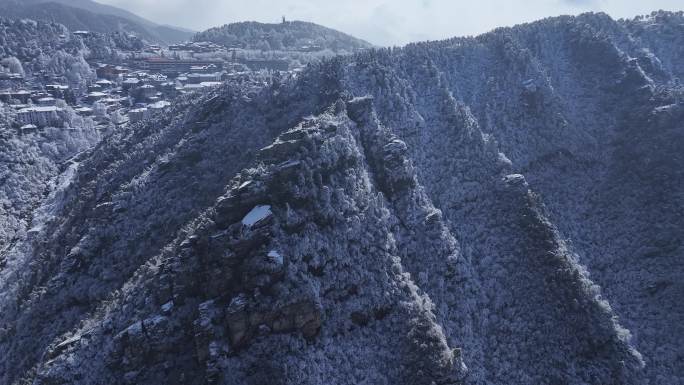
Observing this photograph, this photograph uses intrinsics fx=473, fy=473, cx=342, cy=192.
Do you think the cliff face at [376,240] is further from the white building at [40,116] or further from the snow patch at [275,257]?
the white building at [40,116]

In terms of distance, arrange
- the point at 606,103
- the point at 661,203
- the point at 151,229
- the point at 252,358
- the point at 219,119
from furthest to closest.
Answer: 1. the point at 606,103
2. the point at 219,119
3. the point at 661,203
4. the point at 151,229
5. the point at 252,358

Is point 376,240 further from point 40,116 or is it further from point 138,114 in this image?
point 40,116

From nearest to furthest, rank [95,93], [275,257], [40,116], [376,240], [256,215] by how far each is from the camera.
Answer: [275,257] < [256,215] < [376,240] < [40,116] < [95,93]

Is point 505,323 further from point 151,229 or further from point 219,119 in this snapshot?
point 219,119

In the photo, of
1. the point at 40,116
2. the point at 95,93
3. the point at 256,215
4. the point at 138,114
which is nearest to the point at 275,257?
the point at 256,215

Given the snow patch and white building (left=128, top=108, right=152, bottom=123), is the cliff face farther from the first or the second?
white building (left=128, top=108, right=152, bottom=123)

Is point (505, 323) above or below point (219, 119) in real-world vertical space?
below

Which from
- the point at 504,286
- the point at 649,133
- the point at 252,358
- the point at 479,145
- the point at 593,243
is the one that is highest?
the point at 649,133

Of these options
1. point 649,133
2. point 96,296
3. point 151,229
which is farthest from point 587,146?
point 96,296

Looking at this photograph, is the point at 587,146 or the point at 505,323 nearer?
the point at 505,323
